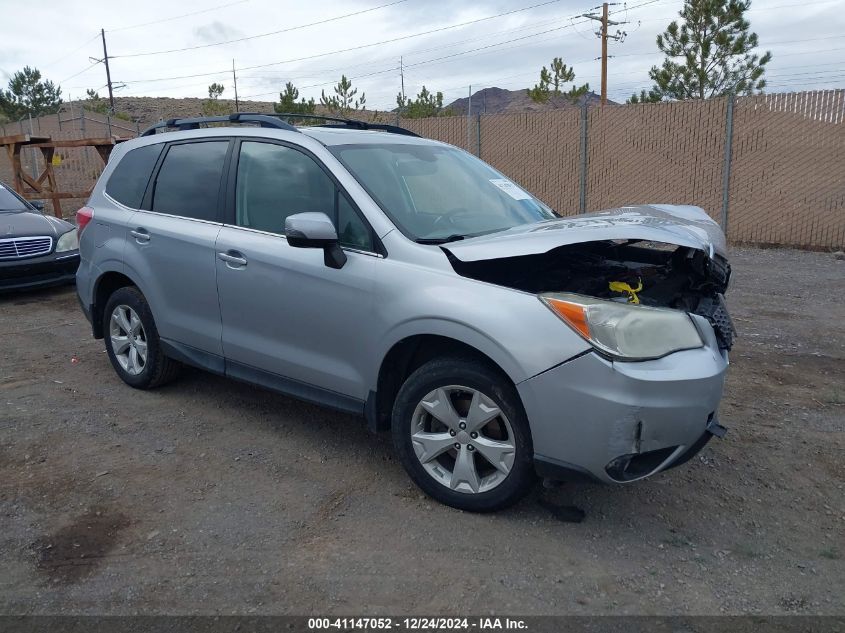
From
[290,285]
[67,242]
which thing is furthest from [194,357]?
[67,242]

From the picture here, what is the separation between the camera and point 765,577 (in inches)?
116

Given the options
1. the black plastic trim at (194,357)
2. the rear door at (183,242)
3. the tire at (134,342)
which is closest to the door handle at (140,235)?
the rear door at (183,242)

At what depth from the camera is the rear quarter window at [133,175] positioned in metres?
5.05

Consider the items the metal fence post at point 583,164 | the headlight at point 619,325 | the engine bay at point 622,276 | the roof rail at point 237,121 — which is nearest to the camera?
the headlight at point 619,325

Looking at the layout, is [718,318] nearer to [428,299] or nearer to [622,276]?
[622,276]

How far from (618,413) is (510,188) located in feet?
6.98

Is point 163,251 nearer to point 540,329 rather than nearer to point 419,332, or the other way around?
point 419,332

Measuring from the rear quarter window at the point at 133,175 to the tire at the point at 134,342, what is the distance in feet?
2.09

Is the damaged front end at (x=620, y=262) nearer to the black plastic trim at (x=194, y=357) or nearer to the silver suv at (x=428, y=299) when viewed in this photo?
the silver suv at (x=428, y=299)

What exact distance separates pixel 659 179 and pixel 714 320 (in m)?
10.2

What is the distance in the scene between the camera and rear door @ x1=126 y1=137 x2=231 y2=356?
444 centimetres

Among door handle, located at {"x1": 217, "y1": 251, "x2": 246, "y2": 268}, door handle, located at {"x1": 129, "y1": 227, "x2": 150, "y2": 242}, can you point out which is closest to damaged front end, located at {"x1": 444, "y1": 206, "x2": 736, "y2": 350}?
door handle, located at {"x1": 217, "y1": 251, "x2": 246, "y2": 268}

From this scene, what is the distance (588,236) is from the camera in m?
3.14

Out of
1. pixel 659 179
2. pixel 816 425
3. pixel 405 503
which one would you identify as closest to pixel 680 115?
pixel 659 179
